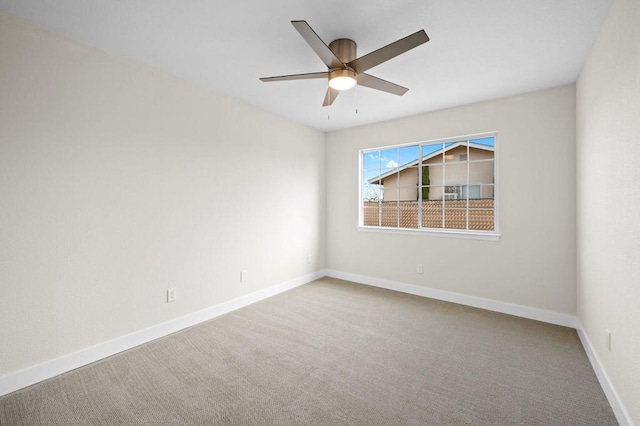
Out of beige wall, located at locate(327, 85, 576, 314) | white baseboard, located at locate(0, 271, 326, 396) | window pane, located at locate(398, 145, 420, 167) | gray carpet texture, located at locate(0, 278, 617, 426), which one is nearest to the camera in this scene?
gray carpet texture, located at locate(0, 278, 617, 426)

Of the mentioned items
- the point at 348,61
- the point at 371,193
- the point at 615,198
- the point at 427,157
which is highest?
the point at 348,61

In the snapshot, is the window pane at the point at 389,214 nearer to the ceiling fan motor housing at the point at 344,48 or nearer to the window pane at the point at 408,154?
the window pane at the point at 408,154

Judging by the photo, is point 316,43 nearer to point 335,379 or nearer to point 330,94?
point 330,94

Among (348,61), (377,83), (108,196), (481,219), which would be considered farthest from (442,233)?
(108,196)

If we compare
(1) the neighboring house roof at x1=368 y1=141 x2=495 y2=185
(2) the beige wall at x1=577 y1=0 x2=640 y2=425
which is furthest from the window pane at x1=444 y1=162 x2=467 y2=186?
(2) the beige wall at x1=577 y1=0 x2=640 y2=425

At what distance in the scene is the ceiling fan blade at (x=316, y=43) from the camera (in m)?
Result: 1.57

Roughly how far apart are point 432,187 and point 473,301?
1.60m

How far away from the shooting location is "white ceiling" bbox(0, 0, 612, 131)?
6.07 feet

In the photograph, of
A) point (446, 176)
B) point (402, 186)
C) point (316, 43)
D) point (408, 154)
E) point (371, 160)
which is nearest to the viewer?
point (316, 43)

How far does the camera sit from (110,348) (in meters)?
2.40

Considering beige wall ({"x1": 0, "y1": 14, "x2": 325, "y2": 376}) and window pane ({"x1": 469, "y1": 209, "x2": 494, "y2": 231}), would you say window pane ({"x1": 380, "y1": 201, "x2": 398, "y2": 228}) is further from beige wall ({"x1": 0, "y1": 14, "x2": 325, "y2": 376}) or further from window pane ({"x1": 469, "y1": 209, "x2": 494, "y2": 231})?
beige wall ({"x1": 0, "y1": 14, "x2": 325, "y2": 376})

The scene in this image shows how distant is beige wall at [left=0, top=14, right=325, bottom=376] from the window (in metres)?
1.91

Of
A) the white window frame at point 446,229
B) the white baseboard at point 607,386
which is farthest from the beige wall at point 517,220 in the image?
the white baseboard at point 607,386

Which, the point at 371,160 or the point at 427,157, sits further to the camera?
the point at 371,160
